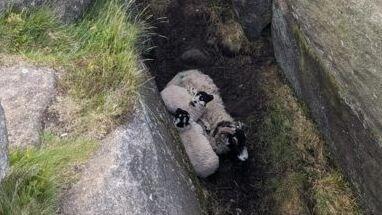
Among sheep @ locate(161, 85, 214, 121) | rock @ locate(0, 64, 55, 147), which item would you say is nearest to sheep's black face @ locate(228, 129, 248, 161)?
sheep @ locate(161, 85, 214, 121)

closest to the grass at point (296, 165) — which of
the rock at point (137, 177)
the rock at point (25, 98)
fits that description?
the rock at point (137, 177)

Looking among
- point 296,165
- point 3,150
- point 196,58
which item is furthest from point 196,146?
point 3,150

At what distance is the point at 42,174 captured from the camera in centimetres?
469

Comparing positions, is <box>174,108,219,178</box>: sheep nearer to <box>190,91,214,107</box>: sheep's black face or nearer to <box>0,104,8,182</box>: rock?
<box>190,91,214,107</box>: sheep's black face

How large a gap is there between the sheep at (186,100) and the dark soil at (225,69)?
496 millimetres

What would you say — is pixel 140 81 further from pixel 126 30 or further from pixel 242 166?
pixel 242 166

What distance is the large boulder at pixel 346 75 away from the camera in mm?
5824

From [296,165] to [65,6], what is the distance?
346cm

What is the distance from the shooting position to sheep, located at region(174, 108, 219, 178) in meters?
7.22

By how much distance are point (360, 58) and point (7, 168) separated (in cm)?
365

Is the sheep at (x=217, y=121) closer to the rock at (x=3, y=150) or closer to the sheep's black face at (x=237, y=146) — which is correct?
the sheep's black face at (x=237, y=146)

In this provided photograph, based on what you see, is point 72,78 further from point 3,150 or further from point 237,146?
point 237,146

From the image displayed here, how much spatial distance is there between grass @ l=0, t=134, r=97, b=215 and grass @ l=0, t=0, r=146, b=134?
12.6 inches

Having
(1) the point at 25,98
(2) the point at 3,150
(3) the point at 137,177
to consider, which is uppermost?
(2) the point at 3,150
